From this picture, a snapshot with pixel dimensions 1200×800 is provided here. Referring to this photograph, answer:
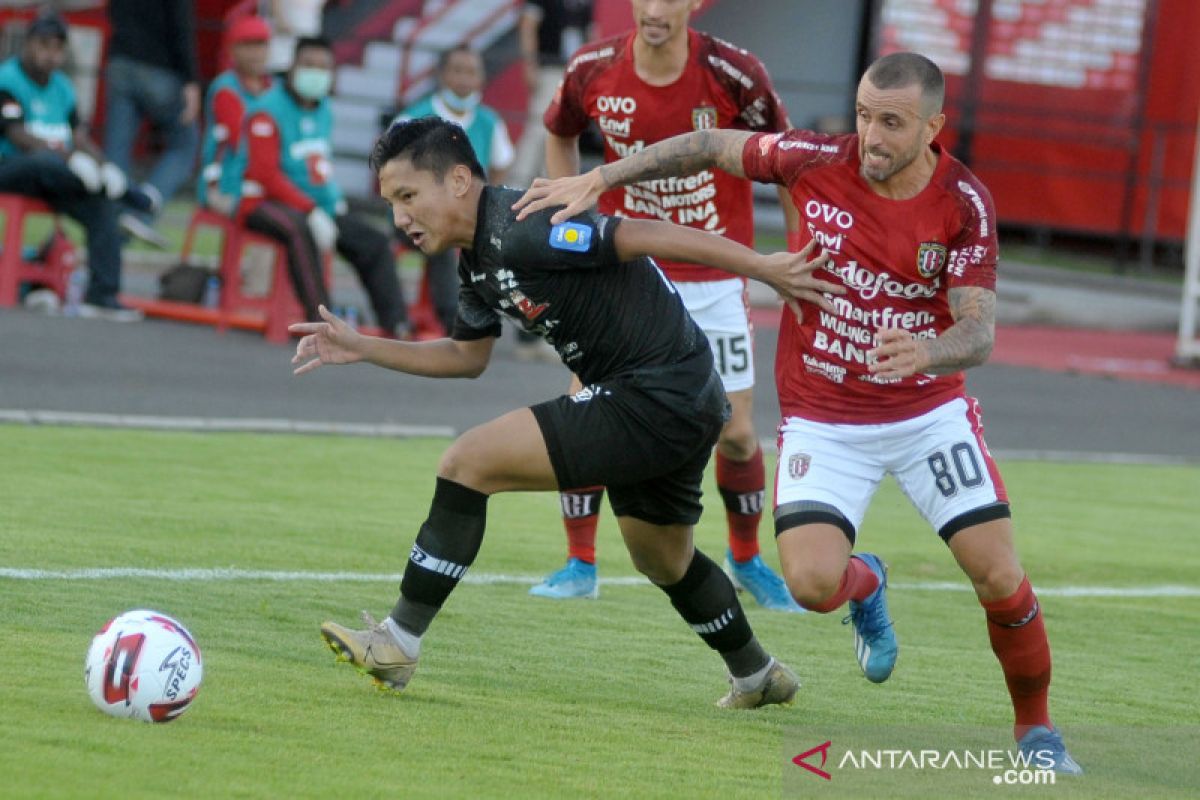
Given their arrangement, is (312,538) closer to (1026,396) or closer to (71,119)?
(71,119)

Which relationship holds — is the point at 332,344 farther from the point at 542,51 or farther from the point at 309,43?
the point at 542,51

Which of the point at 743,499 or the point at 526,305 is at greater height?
the point at 526,305

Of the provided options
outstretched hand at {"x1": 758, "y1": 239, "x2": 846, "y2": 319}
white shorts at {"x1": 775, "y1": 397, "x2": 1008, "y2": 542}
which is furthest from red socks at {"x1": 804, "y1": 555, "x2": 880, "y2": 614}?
outstretched hand at {"x1": 758, "y1": 239, "x2": 846, "y2": 319}

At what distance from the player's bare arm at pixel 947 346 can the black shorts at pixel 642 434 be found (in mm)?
555

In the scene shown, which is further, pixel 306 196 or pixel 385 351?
pixel 306 196

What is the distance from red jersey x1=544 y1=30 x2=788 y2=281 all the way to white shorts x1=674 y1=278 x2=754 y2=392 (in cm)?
5

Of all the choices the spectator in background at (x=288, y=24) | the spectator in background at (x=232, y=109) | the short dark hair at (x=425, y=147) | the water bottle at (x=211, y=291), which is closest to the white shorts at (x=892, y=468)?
the short dark hair at (x=425, y=147)

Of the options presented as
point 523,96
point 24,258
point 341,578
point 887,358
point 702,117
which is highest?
point 702,117

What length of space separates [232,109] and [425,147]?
965 cm

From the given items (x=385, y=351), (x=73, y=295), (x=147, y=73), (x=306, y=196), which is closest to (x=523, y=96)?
(x=147, y=73)

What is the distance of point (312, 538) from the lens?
8.43 m

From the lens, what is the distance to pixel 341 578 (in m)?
7.63

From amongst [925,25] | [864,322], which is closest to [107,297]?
[864,322]

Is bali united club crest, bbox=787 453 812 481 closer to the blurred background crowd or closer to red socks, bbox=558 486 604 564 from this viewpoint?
red socks, bbox=558 486 604 564
